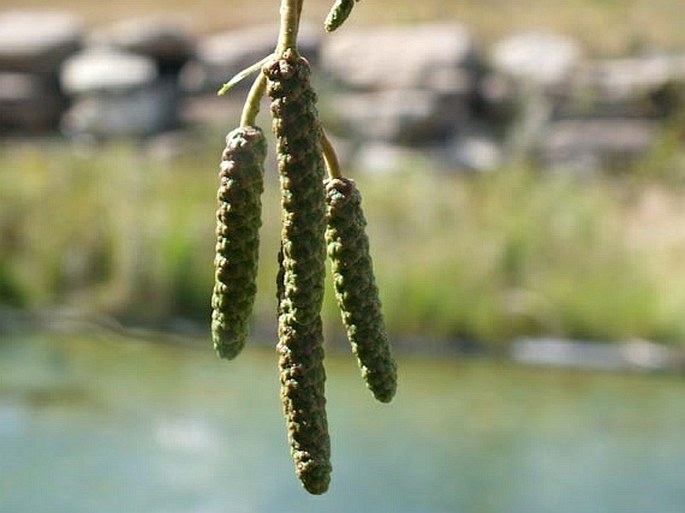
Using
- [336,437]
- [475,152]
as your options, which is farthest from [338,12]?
[475,152]

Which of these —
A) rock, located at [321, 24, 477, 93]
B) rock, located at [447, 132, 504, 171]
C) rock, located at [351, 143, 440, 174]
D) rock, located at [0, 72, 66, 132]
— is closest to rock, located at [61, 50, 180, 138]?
rock, located at [0, 72, 66, 132]

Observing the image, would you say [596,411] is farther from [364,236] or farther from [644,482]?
[364,236]

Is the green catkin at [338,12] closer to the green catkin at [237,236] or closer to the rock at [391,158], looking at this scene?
the green catkin at [237,236]

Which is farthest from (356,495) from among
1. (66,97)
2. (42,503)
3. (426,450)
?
(66,97)

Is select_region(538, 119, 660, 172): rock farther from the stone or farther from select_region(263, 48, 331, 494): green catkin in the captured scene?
select_region(263, 48, 331, 494): green catkin

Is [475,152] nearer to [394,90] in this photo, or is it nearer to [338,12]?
[394,90]

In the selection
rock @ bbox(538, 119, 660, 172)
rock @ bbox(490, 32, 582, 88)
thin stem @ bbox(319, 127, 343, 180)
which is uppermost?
thin stem @ bbox(319, 127, 343, 180)
